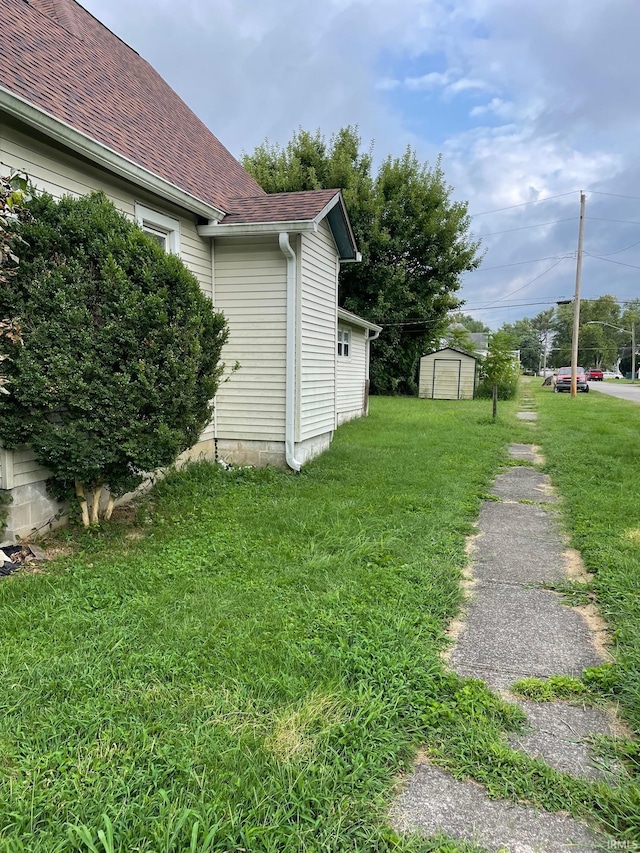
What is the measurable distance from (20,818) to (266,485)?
4819 millimetres

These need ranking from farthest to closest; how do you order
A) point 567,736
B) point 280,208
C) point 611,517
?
point 280,208 < point 611,517 < point 567,736

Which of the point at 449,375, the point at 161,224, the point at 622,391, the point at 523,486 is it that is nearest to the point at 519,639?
the point at 523,486

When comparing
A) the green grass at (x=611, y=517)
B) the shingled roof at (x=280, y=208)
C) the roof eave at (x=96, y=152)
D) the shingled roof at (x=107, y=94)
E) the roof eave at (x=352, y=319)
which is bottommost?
the green grass at (x=611, y=517)

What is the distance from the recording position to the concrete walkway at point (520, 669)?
1.75 meters

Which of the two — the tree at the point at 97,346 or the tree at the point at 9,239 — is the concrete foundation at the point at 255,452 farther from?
the tree at the point at 9,239

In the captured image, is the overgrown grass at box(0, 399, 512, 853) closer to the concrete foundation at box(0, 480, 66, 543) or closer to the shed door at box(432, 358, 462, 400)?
the concrete foundation at box(0, 480, 66, 543)

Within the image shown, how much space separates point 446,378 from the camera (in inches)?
949

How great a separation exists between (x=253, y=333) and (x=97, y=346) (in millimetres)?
3115

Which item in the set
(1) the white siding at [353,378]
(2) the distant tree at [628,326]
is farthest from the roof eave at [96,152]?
(2) the distant tree at [628,326]

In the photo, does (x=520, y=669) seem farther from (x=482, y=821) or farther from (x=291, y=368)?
(x=291, y=368)

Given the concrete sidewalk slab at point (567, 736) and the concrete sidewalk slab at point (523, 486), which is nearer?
the concrete sidewalk slab at point (567, 736)

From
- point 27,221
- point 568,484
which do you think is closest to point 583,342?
point 568,484

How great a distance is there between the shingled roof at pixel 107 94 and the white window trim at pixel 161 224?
0.40 m

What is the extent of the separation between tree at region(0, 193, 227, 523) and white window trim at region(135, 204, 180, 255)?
4.49ft
